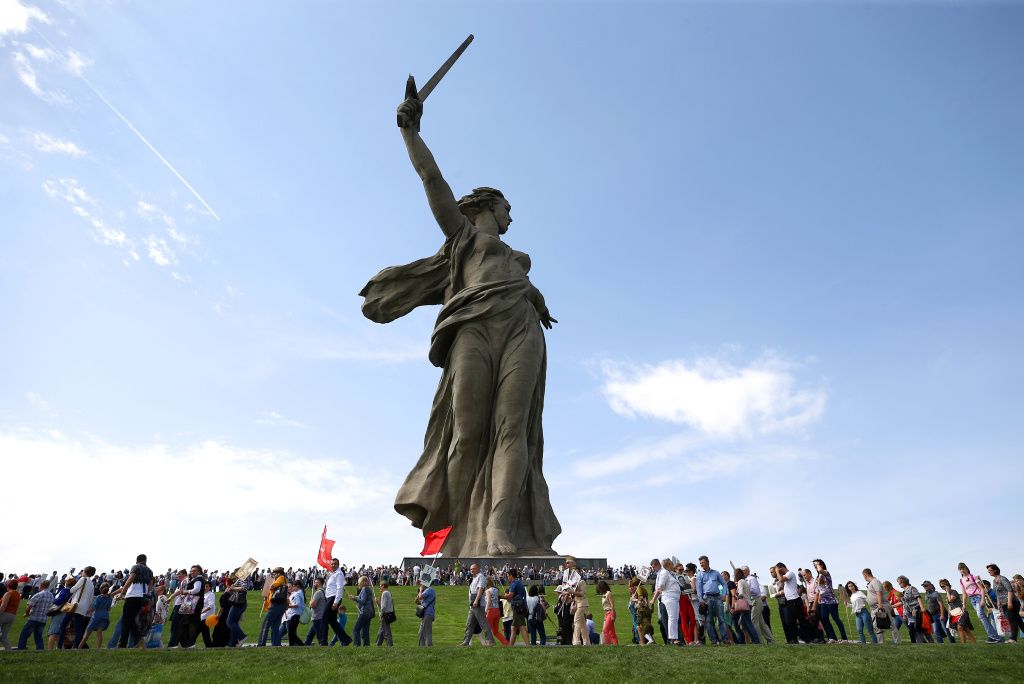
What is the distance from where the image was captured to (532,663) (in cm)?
832

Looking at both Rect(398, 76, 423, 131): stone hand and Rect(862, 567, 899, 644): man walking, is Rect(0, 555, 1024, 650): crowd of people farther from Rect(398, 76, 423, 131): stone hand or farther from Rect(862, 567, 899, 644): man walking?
Rect(398, 76, 423, 131): stone hand

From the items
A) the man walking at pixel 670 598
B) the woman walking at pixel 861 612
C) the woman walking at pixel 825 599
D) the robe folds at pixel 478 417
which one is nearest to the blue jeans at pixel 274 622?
the man walking at pixel 670 598

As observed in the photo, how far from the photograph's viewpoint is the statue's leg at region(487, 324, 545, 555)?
56.4 feet

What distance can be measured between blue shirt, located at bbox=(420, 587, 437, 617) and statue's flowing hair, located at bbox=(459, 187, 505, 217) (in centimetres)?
1172

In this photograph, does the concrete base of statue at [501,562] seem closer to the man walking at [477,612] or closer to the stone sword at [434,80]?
the man walking at [477,612]

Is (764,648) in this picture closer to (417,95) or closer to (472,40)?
(417,95)

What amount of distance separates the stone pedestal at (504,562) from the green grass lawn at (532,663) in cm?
702

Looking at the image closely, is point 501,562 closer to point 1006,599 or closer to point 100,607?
point 100,607

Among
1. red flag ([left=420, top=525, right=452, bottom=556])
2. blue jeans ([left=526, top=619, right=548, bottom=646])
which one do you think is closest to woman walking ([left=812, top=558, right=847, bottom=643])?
blue jeans ([left=526, top=619, right=548, bottom=646])

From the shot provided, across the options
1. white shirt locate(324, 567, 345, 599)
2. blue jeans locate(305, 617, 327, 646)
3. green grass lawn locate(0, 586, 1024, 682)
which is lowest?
green grass lawn locate(0, 586, 1024, 682)

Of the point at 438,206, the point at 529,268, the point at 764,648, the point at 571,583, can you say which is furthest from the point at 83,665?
the point at 529,268

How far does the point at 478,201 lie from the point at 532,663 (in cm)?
1407

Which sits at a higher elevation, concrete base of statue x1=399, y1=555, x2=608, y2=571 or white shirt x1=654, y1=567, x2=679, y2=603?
concrete base of statue x1=399, y1=555, x2=608, y2=571

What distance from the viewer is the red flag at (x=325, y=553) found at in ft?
56.3
